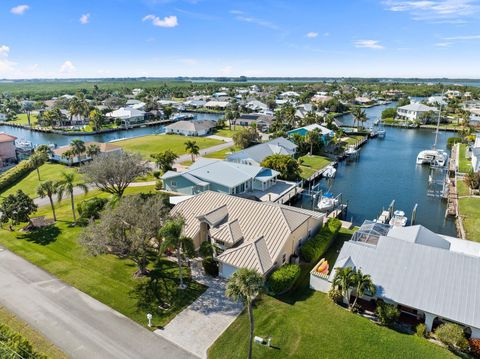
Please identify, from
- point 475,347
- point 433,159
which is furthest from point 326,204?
point 433,159

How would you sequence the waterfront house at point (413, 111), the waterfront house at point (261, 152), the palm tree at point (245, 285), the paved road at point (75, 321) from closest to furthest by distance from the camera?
the palm tree at point (245, 285)
the paved road at point (75, 321)
the waterfront house at point (261, 152)
the waterfront house at point (413, 111)

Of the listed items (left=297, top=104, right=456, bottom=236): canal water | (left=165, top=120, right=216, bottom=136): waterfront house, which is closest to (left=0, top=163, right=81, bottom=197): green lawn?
(left=165, top=120, right=216, bottom=136): waterfront house

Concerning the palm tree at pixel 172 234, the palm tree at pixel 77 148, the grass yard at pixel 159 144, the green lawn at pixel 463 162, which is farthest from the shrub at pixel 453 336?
the palm tree at pixel 77 148

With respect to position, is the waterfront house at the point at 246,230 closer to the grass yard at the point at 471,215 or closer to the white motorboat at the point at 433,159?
the grass yard at the point at 471,215

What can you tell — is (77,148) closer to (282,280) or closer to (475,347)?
(282,280)

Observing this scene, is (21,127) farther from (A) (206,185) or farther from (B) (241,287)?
(B) (241,287)

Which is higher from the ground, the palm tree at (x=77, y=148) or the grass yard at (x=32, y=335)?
the palm tree at (x=77, y=148)

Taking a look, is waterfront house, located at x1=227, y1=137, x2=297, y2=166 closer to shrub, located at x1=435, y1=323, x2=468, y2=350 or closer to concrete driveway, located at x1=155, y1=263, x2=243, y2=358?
concrete driveway, located at x1=155, y1=263, x2=243, y2=358

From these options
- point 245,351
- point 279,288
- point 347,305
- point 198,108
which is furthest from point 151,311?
point 198,108
